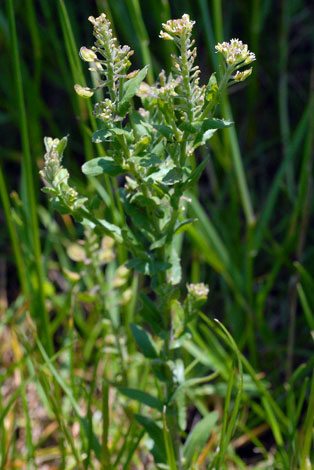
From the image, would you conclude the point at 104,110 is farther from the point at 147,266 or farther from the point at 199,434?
the point at 199,434

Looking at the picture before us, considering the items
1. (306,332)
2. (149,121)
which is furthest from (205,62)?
(149,121)

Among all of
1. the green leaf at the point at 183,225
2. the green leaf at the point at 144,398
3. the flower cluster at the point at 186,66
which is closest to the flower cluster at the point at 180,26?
the flower cluster at the point at 186,66

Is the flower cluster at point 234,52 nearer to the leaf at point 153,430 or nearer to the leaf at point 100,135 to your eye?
the leaf at point 100,135

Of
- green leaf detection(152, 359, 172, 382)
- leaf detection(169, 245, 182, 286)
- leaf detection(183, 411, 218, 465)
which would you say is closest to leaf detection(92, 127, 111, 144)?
leaf detection(169, 245, 182, 286)

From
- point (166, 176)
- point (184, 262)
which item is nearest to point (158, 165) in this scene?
point (166, 176)

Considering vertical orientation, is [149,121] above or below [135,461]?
above

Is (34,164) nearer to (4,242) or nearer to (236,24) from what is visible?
(4,242)
